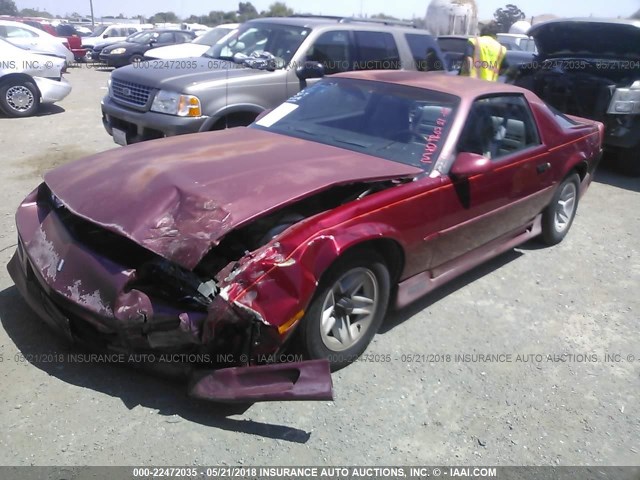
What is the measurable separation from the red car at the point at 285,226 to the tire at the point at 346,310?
1 centimetres

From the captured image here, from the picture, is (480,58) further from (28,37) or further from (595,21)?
(28,37)

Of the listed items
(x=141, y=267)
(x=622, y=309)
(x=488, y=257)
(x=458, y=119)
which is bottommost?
(x=622, y=309)

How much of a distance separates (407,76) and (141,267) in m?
2.71

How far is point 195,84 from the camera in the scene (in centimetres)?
597

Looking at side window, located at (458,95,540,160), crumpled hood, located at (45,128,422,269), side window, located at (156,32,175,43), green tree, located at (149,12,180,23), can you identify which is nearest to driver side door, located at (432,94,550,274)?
side window, located at (458,95,540,160)

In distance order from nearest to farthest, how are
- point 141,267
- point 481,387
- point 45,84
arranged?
point 141,267 < point 481,387 < point 45,84

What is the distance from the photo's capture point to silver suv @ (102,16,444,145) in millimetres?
5988

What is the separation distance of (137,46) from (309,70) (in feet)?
48.0

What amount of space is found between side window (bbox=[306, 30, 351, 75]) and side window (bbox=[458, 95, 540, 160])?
3.06 m

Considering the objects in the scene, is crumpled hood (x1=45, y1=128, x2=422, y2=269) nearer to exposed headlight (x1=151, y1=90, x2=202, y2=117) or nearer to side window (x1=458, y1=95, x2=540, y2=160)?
side window (x1=458, y1=95, x2=540, y2=160)

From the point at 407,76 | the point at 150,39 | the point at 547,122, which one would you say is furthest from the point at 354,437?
the point at 150,39

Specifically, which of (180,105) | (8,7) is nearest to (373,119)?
(180,105)

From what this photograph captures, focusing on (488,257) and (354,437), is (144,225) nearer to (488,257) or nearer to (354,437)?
(354,437)

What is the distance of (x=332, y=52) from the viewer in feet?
A: 23.1
